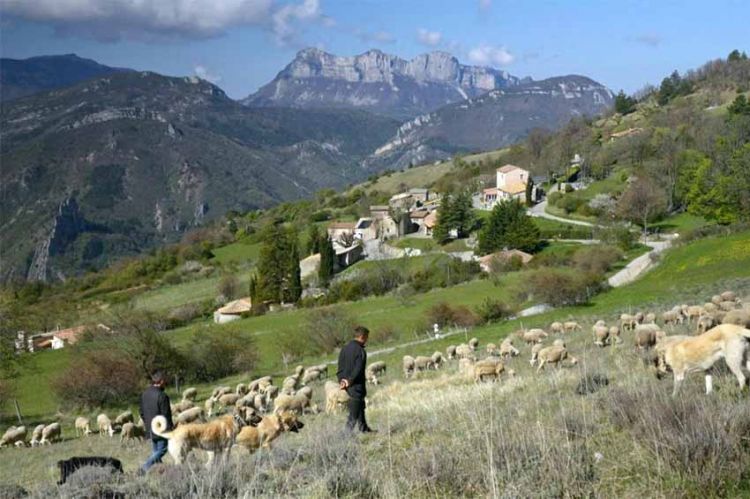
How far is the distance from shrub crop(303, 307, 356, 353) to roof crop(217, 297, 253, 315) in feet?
96.7

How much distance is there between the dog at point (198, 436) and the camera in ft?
32.0

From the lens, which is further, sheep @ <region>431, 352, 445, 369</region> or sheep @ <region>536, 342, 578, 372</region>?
sheep @ <region>431, 352, 445, 369</region>

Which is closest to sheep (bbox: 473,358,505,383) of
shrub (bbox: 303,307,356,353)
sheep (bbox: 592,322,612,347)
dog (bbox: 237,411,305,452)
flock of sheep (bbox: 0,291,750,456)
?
flock of sheep (bbox: 0,291,750,456)

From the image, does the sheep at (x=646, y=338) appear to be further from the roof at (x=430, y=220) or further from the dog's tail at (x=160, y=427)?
the roof at (x=430, y=220)

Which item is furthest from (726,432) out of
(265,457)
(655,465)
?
(265,457)

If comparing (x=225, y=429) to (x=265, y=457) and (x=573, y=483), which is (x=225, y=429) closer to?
(x=265, y=457)

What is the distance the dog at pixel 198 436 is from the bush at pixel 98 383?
93.6ft

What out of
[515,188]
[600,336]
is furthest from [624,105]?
[600,336]

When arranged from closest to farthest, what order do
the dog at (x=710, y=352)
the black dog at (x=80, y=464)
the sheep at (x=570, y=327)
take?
the dog at (x=710, y=352)
the black dog at (x=80, y=464)
the sheep at (x=570, y=327)

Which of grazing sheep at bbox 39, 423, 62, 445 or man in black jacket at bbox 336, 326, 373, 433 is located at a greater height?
man in black jacket at bbox 336, 326, 373, 433

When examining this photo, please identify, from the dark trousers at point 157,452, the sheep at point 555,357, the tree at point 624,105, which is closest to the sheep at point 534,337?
the sheep at point 555,357

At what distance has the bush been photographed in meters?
35.6

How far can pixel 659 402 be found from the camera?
691 centimetres

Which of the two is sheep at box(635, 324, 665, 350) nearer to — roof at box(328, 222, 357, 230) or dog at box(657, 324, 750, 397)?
dog at box(657, 324, 750, 397)
